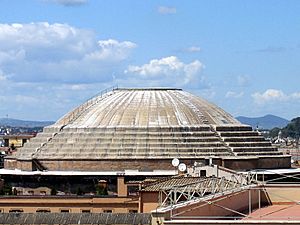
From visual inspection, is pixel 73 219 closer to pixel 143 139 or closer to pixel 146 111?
pixel 143 139

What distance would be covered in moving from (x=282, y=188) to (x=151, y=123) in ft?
180

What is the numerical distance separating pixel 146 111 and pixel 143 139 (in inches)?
189

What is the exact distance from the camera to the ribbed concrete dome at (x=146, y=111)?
351ft

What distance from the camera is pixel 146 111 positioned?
108m

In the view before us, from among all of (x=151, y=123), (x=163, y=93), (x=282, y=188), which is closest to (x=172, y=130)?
(x=151, y=123)

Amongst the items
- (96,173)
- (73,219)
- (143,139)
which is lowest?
(73,219)

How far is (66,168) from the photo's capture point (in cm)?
10325

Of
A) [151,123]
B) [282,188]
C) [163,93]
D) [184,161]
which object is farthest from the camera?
[163,93]

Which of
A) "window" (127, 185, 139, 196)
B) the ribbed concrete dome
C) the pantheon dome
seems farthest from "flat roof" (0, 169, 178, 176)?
"window" (127, 185, 139, 196)

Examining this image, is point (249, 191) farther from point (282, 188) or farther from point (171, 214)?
point (171, 214)

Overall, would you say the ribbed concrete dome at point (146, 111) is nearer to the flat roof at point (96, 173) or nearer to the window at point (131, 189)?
the flat roof at point (96, 173)

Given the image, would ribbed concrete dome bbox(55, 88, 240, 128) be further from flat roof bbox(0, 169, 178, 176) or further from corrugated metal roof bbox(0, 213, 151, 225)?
corrugated metal roof bbox(0, 213, 151, 225)

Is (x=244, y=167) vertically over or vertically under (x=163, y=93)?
under

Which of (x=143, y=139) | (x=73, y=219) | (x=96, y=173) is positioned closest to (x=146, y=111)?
(x=143, y=139)
